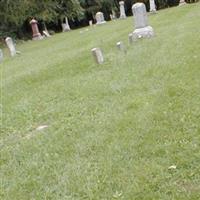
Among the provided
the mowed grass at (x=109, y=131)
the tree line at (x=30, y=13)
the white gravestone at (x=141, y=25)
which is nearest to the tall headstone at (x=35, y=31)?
the tree line at (x=30, y=13)

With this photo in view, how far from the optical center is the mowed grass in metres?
4.55

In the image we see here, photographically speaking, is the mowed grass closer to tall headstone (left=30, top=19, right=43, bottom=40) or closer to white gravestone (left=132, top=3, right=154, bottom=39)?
white gravestone (left=132, top=3, right=154, bottom=39)

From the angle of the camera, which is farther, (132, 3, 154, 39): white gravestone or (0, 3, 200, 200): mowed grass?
(132, 3, 154, 39): white gravestone

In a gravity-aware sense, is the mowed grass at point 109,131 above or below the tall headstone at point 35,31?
above

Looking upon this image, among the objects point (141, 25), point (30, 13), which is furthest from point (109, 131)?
point (30, 13)

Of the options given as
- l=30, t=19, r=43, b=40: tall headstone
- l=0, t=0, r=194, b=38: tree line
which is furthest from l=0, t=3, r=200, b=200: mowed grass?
l=0, t=0, r=194, b=38: tree line

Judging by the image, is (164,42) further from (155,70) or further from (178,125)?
(178,125)

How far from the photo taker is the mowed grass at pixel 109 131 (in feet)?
14.9

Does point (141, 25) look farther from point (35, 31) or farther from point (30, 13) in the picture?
point (30, 13)

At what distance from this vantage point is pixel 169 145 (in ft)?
16.7

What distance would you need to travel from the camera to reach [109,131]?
5.97 m

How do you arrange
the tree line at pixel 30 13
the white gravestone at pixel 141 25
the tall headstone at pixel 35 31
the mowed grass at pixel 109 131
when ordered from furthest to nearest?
1. the tree line at pixel 30 13
2. the tall headstone at pixel 35 31
3. the white gravestone at pixel 141 25
4. the mowed grass at pixel 109 131

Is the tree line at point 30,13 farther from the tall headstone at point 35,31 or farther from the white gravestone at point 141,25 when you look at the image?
the white gravestone at point 141,25

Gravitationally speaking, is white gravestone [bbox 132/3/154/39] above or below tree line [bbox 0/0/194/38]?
above
